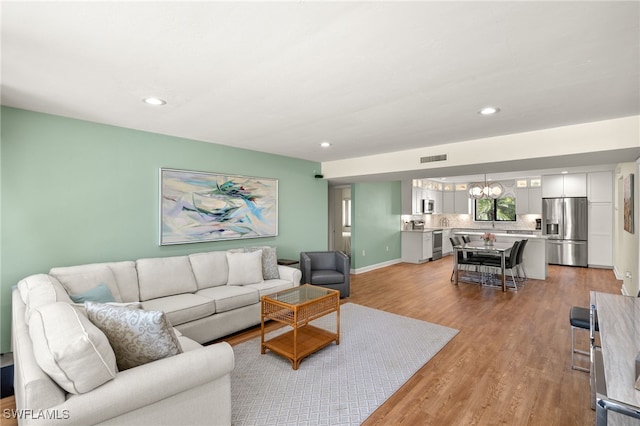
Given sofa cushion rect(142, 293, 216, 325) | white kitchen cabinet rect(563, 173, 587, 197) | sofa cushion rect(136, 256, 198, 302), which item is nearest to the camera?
sofa cushion rect(142, 293, 216, 325)

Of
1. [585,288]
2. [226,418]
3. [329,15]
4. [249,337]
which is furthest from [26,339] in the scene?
[585,288]

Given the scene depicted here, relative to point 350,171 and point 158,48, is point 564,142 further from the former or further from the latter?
point 158,48

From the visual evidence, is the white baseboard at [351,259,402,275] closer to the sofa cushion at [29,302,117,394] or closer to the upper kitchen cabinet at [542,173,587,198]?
the upper kitchen cabinet at [542,173,587,198]

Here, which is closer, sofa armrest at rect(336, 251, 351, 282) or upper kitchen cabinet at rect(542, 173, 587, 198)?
sofa armrest at rect(336, 251, 351, 282)

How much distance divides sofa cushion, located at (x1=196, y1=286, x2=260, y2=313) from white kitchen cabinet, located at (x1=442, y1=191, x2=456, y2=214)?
803 centimetres

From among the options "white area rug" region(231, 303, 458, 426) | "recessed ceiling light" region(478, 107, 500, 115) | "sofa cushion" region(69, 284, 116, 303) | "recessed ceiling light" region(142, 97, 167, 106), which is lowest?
"white area rug" region(231, 303, 458, 426)

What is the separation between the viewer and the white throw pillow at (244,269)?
4.01m

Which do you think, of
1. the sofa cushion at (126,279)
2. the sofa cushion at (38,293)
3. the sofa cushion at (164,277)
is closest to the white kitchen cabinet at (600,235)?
the sofa cushion at (164,277)

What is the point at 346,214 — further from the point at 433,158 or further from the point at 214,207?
the point at 214,207

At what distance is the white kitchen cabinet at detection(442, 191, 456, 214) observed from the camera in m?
9.98

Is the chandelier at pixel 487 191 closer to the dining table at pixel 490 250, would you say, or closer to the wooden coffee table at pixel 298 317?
the dining table at pixel 490 250

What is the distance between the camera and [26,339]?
5.53ft

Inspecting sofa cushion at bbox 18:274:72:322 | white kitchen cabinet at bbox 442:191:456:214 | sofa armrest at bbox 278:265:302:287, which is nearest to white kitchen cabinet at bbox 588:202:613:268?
white kitchen cabinet at bbox 442:191:456:214

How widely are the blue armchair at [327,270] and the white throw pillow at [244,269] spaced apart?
881mm
